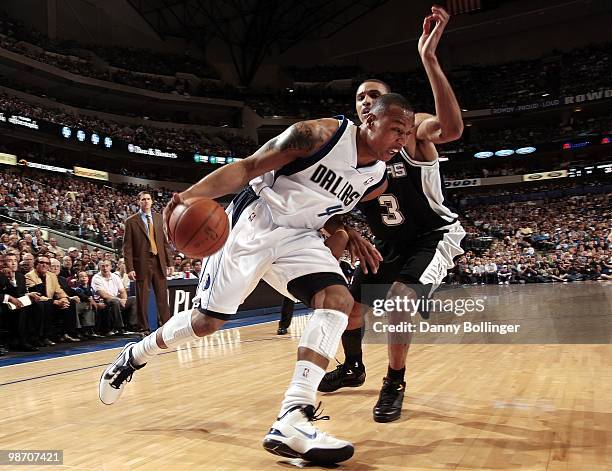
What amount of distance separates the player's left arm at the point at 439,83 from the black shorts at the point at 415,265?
0.69 meters

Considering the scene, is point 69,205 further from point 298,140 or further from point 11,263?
point 298,140

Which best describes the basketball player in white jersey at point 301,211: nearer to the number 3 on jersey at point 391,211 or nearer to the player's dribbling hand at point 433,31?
the player's dribbling hand at point 433,31

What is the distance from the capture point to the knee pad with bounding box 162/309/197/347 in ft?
9.33

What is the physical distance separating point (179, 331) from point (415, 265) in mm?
1408

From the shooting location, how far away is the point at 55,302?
685 cm

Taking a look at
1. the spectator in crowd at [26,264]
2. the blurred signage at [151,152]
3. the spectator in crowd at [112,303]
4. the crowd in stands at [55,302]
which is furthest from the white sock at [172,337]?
the blurred signage at [151,152]

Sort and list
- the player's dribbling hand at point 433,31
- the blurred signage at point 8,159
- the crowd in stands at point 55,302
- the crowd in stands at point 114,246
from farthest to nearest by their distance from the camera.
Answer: the blurred signage at point 8,159
the crowd in stands at point 114,246
the crowd in stands at point 55,302
the player's dribbling hand at point 433,31

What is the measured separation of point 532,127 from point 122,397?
33.7 meters

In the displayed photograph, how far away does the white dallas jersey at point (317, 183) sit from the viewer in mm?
2598

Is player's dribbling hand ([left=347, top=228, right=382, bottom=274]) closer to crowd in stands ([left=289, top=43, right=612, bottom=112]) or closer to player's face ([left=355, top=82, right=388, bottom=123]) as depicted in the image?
player's face ([left=355, top=82, right=388, bottom=123])

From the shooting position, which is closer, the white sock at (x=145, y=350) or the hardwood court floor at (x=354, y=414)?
the hardwood court floor at (x=354, y=414)

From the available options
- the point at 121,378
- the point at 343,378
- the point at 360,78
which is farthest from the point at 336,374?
the point at 360,78

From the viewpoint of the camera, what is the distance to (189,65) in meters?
33.2

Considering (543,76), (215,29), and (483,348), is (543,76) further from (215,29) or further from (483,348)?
(483,348)
